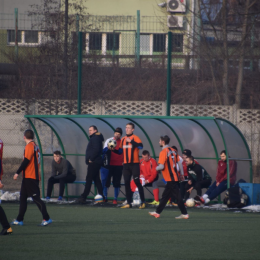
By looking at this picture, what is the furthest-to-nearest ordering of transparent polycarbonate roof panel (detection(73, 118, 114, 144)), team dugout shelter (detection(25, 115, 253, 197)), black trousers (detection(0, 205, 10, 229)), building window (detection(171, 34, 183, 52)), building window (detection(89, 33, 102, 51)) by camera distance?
building window (detection(171, 34, 183, 52)), building window (detection(89, 33, 102, 51)), transparent polycarbonate roof panel (detection(73, 118, 114, 144)), team dugout shelter (detection(25, 115, 253, 197)), black trousers (detection(0, 205, 10, 229))

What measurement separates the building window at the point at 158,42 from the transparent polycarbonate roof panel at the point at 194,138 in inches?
282

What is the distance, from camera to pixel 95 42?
18031mm

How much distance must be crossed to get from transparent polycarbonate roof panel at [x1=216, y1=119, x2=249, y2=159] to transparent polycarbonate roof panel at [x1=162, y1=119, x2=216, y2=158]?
88cm

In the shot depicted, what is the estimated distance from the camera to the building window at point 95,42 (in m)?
17.4

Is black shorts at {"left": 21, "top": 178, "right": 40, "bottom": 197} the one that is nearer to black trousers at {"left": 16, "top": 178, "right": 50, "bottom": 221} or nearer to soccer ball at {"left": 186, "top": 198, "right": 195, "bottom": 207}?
black trousers at {"left": 16, "top": 178, "right": 50, "bottom": 221}

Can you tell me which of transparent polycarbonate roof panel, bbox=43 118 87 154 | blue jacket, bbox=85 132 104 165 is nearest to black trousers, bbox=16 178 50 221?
blue jacket, bbox=85 132 104 165

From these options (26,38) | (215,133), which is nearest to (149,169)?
(215,133)

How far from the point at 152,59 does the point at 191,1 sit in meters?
6.92

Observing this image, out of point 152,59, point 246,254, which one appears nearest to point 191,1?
point 152,59

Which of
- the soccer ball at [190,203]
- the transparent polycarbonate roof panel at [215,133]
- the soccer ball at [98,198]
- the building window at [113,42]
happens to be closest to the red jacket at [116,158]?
the soccer ball at [98,198]

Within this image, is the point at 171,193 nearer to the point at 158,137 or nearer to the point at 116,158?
the point at 116,158

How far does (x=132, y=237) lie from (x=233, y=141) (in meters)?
5.55

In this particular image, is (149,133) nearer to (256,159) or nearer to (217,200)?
(217,200)

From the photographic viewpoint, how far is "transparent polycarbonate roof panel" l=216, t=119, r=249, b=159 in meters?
11.8
